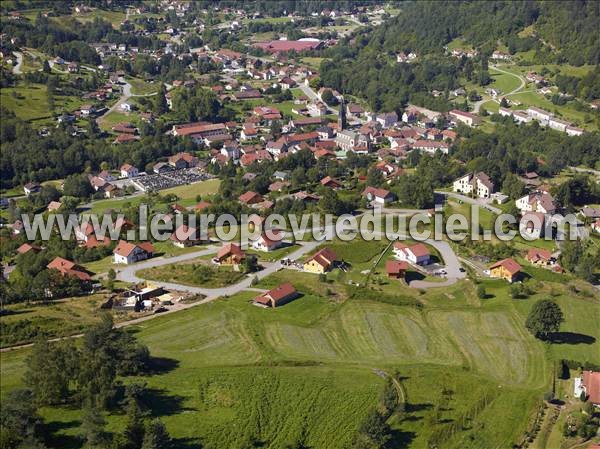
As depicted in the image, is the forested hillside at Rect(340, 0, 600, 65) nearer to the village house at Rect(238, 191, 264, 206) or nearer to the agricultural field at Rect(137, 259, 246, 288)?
the village house at Rect(238, 191, 264, 206)

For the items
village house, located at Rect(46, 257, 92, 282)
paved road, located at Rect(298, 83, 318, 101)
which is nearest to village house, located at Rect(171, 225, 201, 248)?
village house, located at Rect(46, 257, 92, 282)

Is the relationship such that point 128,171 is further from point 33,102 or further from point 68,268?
point 68,268

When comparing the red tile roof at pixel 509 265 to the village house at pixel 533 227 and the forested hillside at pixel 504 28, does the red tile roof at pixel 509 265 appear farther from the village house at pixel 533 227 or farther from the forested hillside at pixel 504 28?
the forested hillside at pixel 504 28

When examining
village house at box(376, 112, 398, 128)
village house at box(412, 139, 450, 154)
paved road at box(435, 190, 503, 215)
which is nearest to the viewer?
paved road at box(435, 190, 503, 215)

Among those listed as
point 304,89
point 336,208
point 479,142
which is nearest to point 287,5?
point 304,89

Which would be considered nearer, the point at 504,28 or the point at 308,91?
the point at 308,91

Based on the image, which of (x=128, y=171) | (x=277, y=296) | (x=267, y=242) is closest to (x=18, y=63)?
(x=128, y=171)

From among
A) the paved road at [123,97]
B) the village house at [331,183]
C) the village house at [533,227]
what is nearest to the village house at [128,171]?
the paved road at [123,97]
